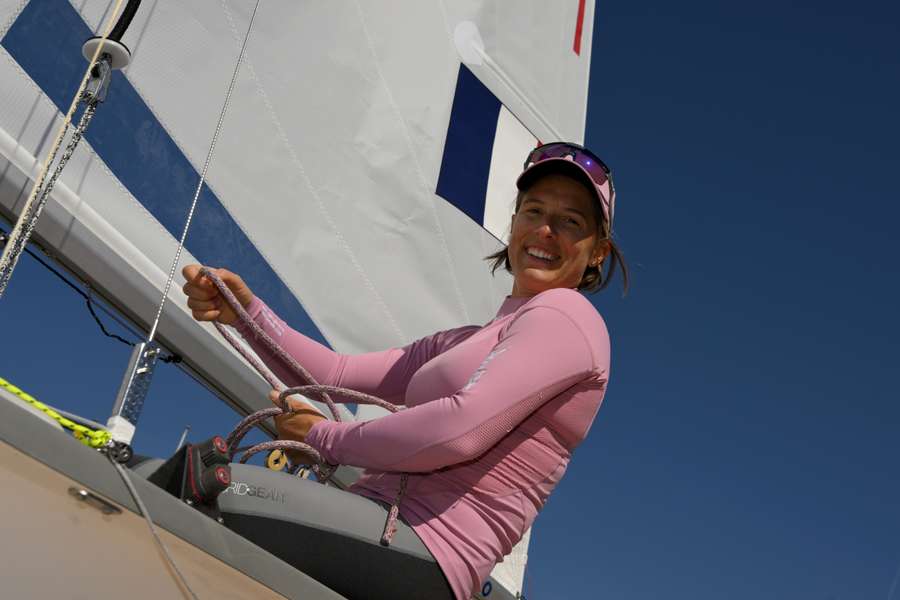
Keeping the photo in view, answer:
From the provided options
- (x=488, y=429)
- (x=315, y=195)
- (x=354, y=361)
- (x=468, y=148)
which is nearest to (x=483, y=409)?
(x=488, y=429)

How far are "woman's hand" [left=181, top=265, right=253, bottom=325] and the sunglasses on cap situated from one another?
2.23 ft

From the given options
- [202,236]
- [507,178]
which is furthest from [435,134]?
[202,236]

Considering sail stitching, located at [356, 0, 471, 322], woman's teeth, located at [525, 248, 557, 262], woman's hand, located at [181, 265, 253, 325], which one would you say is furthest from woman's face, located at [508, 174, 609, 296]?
sail stitching, located at [356, 0, 471, 322]

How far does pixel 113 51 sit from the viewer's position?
6.00 ft

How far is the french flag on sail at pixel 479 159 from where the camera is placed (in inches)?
130

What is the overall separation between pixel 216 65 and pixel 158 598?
180 cm

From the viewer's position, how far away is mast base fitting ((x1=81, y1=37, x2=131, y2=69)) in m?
1.82

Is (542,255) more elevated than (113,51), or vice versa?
(113,51)

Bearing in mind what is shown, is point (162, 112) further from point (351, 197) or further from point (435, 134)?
point (435, 134)

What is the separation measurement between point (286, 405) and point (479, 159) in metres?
2.07

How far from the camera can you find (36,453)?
0.81 m

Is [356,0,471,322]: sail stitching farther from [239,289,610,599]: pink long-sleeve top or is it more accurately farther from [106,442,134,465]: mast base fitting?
[106,442,134,465]: mast base fitting

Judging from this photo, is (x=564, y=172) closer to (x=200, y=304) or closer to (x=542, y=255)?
(x=542, y=255)

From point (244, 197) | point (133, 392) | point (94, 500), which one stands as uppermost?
point (244, 197)
